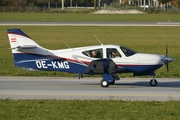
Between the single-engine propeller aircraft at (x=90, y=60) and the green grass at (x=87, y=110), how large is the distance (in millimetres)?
3440

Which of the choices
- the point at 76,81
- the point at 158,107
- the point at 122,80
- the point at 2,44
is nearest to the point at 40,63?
the point at 76,81

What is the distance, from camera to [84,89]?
17.0m

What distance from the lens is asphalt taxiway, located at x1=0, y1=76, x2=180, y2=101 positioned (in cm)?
1533

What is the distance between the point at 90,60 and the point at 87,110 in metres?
5.12

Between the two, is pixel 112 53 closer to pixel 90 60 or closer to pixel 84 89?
pixel 90 60

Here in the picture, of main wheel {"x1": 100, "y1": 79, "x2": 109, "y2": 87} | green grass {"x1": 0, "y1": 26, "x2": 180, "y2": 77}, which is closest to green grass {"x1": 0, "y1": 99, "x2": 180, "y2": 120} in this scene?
main wheel {"x1": 100, "y1": 79, "x2": 109, "y2": 87}

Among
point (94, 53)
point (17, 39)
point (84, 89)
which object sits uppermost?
point (17, 39)

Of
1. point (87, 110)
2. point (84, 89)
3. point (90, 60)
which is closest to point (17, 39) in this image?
point (90, 60)

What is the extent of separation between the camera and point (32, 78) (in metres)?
19.9

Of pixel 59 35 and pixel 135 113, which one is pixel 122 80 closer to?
pixel 135 113

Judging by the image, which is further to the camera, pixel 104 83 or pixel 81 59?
pixel 81 59

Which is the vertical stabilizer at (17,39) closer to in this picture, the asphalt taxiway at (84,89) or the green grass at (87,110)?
the asphalt taxiway at (84,89)

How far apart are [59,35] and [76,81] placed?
2451cm

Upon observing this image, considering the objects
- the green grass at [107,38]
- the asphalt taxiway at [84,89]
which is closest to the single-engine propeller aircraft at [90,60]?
the asphalt taxiway at [84,89]
